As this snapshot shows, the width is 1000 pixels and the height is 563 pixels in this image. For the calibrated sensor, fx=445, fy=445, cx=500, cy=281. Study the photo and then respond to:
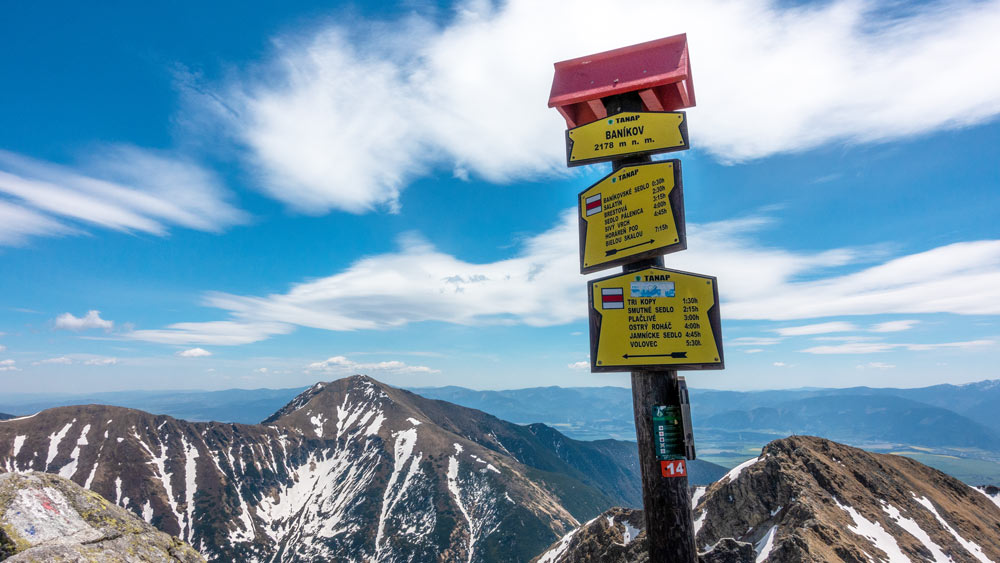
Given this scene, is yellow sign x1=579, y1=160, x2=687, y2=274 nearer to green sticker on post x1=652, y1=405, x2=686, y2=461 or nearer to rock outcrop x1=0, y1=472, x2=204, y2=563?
green sticker on post x1=652, y1=405, x2=686, y2=461

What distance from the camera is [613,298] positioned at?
839cm

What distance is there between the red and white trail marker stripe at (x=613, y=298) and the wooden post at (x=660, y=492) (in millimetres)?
1284

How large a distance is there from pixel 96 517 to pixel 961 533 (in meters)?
98.9

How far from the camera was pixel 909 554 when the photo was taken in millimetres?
51469

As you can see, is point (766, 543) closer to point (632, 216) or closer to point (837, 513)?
point (837, 513)

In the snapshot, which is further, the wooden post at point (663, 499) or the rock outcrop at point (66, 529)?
the wooden post at point (663, 499)

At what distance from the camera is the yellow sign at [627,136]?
8484 mm

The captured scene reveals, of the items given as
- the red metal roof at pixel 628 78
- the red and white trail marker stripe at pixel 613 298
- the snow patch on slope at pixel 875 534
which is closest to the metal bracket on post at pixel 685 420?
the red and white trail marker stripe at pixel 613 298

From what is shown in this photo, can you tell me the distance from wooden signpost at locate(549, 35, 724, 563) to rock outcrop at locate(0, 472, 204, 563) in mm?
8894

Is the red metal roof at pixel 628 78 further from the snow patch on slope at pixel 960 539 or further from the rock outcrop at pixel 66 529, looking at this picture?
the snow patch on slope at pixel 960 539

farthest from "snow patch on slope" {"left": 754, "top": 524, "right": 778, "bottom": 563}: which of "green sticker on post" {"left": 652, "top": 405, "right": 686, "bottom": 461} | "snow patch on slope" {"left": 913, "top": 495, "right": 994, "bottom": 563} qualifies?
"green sticker on post" {"left": 652, "top": 405, "right": 686, "bottom": 461}

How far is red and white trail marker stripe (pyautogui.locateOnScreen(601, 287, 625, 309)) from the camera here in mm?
8305

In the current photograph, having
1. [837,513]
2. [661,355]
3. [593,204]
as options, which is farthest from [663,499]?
[837,513]

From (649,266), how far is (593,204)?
172cm
